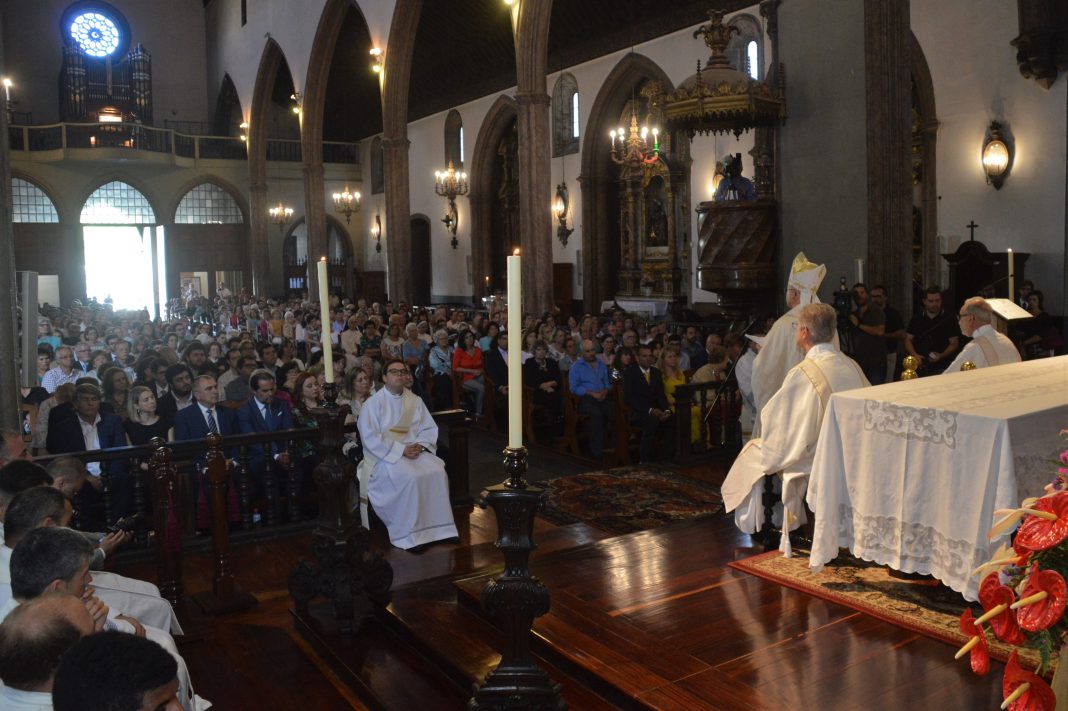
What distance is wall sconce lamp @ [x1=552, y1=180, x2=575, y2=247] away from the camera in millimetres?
18922

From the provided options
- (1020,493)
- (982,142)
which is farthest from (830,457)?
(982,142)

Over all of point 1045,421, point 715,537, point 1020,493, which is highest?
point 1045,421

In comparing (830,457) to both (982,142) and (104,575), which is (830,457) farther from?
(982,142)

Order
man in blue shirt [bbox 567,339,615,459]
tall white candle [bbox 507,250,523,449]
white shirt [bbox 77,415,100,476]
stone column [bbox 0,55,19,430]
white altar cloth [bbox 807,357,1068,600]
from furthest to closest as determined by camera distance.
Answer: man in blue shirt [bbox 567,339,615,459] < white shirt [bbox 77,415,100,476] < stone column [bbox 0,55,19,430] < white altar cloth [bbox 807,357,1068,600] < tall white candle [bbox 507,250,523,449]

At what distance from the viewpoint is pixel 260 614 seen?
4.54 m

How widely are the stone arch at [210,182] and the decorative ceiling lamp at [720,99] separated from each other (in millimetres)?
20182

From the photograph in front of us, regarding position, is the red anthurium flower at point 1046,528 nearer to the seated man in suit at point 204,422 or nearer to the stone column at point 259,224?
the seated man in suit at point 204,422

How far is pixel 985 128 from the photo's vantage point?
12.0 meters

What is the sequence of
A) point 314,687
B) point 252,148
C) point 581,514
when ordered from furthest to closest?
point 252,148 → point 581,514 → point 314,687

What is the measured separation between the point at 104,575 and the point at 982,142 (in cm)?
1190

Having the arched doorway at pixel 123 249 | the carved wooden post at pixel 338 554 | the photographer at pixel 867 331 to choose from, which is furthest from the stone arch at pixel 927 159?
the arched doorway at pixel 123 249

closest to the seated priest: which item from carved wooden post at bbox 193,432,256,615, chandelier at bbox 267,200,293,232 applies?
carved wooden post at bbox 193,432,256,615

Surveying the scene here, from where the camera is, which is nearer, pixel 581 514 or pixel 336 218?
pixel 581 514

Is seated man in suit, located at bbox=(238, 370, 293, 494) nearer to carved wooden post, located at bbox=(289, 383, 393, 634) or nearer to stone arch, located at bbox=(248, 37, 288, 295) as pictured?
carved wooden post, located at bbox=(289, 383, 393, 634)
